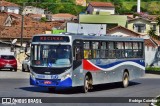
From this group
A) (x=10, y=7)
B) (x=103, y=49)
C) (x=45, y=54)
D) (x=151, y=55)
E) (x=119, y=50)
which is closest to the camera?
(x=45, y=54)

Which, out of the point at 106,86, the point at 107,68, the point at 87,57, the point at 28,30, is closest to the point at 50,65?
the point at 87,57

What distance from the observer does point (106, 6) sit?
449 ft

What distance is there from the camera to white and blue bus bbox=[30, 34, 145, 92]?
2242 centimetres

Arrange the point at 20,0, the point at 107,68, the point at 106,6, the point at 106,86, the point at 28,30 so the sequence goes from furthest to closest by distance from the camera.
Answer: the point at 20,0
the point at 106,6
the point at 28,30
the point at 106,86
the point at 107,68

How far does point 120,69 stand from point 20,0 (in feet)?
431

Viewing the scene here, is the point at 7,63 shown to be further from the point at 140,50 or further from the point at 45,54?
the point at 45,54

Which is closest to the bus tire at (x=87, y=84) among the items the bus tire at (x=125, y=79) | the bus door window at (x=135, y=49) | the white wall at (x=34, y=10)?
the bus tire at (x=125, y=79)

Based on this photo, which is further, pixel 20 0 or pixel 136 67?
pixel 20 0

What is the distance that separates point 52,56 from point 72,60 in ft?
2.86

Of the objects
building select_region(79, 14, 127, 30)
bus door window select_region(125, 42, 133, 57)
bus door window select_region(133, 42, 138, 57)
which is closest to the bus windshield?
bus door window select_region(125, 42, 133, 57)

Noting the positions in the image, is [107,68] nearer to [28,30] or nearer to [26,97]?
[26,97]

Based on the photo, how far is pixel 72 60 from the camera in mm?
22484

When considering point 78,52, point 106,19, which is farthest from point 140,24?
point 78,52

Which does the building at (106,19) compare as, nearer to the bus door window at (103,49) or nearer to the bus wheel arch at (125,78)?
the bus wheel arch at (125,78)
